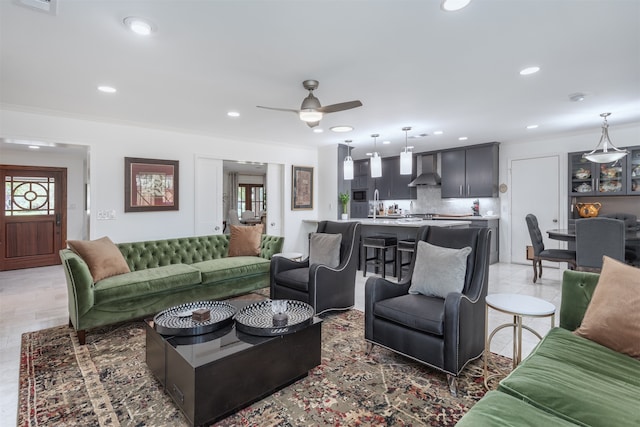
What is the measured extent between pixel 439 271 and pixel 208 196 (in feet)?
13.4

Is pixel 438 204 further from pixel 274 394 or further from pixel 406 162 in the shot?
pixel 274 394

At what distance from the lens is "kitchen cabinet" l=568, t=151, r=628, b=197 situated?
16.6ft

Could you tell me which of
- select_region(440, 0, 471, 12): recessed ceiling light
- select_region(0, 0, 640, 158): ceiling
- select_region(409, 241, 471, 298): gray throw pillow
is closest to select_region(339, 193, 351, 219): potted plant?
select_region(0, 0, 640, 158): ceiling

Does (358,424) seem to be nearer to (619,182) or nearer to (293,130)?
(293,130)

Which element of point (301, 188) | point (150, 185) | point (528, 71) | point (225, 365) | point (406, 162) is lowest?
point (225, 365)

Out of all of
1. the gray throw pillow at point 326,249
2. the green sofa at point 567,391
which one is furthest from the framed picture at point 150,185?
the green sofa at point 567,391

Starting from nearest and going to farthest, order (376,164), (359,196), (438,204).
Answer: (376,164), (438,204), (359,196)

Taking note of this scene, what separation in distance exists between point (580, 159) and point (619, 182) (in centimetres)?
65

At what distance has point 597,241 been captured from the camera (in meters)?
3.89

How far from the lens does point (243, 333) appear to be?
223 centimetres

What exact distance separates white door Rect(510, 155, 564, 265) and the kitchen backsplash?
46cm

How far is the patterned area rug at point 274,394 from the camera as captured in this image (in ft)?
6.17

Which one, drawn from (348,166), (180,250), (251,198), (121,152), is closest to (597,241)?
(348,166)

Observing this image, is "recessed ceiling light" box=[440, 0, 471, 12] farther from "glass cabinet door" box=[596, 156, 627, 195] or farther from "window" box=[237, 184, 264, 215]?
"window" box=[237, 184, 264, 215]
